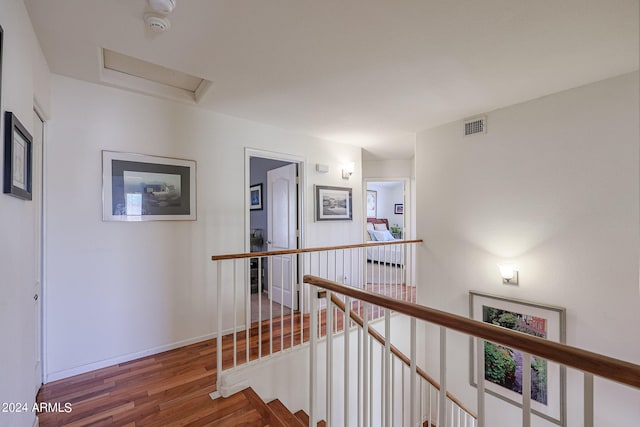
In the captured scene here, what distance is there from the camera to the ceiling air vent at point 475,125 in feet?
10.1

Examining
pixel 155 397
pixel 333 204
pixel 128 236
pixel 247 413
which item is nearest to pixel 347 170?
pixel 333 204

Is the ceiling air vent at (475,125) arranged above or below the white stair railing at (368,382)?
above

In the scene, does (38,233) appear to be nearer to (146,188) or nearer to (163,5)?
(146,188)

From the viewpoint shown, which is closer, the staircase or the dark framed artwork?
the dark framed artwork

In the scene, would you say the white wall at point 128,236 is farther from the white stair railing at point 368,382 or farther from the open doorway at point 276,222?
the white stair railing at point 368,382

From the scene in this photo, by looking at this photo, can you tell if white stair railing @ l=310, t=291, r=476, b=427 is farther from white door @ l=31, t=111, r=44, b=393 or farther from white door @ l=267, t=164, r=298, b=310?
white door @ l=31, t=111, r=44, b=393

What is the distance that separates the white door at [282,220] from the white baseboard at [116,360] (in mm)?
1085

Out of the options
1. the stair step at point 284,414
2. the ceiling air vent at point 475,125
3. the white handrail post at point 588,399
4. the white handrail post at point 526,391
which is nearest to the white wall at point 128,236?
the stair step at point 284,414

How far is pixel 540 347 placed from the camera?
0.73 metres

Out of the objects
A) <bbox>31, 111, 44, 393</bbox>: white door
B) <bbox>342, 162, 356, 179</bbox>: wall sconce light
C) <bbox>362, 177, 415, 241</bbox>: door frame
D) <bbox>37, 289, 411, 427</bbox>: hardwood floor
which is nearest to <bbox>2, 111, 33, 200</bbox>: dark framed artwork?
<bbox>31, 111, 44, 393</bbox>: white door

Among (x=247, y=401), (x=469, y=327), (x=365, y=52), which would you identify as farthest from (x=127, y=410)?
(x=365, y=52)

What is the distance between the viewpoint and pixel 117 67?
2311 millimetres

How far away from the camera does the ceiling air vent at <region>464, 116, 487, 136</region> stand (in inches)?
121

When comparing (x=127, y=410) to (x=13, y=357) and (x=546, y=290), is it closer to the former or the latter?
(x=13, y=357)
